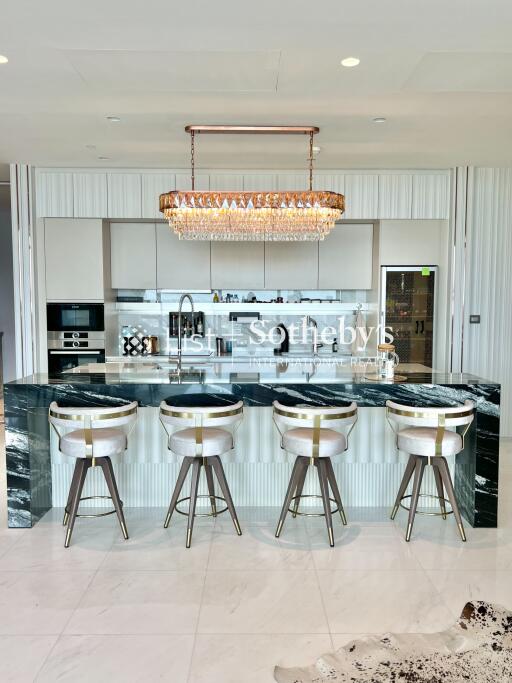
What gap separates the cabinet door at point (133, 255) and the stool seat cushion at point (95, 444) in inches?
113

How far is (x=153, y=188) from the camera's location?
217 inches

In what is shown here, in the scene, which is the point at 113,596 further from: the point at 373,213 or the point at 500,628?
the point at 373,213

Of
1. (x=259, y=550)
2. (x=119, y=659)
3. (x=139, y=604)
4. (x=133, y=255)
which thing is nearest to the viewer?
(x=119, y=659)

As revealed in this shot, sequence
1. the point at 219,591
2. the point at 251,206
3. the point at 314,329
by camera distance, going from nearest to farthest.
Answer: the point at 219,591
the point at 251,206
the point at 314,329

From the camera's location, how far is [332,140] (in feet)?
14.6

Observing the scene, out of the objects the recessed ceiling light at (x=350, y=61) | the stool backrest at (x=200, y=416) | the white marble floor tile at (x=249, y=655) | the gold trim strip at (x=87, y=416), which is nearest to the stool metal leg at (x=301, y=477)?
the stool backrest at (x=200, y=416)

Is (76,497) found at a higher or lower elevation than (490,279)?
lower

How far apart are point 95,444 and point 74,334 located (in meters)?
2.66

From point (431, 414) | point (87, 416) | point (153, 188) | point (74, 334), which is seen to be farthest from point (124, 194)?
point (431, 414)

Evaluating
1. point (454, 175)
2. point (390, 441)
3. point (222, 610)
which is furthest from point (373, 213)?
point (222, 610)

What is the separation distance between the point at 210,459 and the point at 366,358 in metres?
2.82

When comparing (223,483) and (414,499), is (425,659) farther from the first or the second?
(223,483)

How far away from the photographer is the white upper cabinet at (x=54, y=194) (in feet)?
17.8

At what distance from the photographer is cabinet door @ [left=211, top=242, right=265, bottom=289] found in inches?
230
